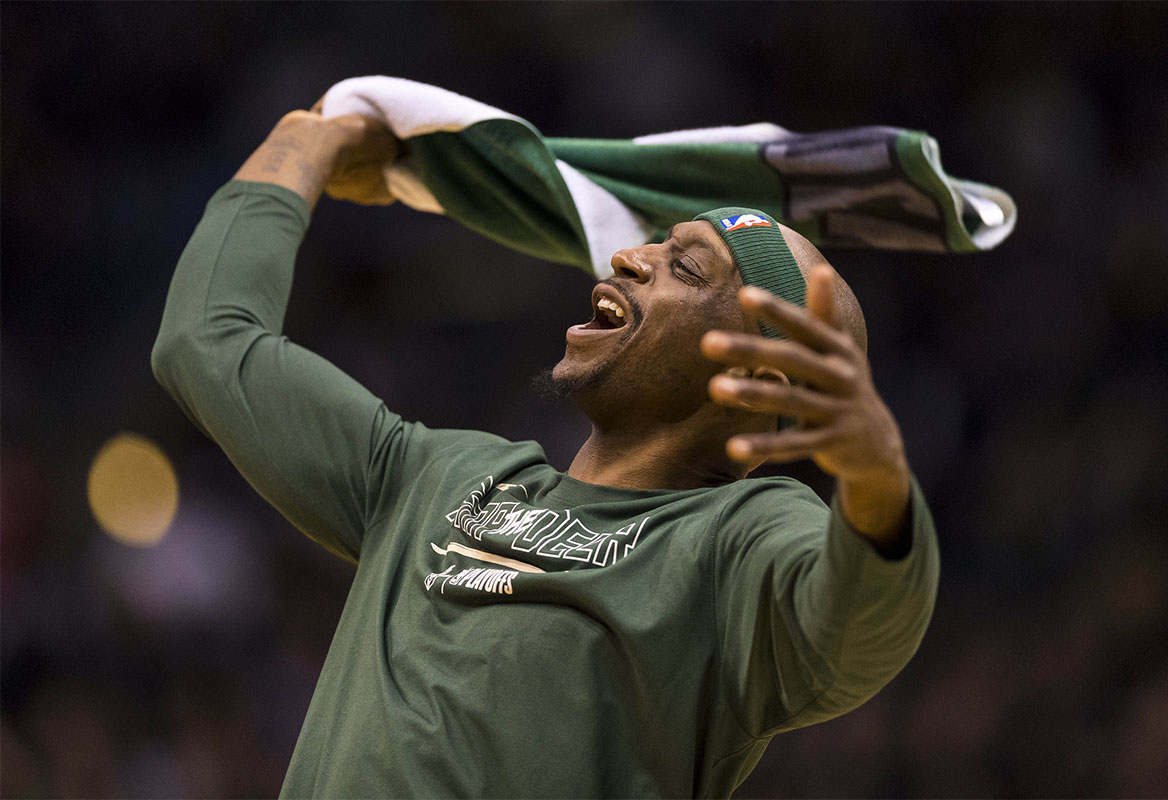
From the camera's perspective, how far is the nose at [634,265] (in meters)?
1.68

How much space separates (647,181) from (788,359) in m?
1.23

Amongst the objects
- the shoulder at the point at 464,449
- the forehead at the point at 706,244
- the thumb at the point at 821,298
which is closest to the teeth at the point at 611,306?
the forehead at the point at 706,244

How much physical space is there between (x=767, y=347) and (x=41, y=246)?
301 centimetres

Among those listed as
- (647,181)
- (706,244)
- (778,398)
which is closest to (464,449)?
(706,244)

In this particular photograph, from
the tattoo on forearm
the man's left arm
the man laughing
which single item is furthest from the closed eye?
the tattoo on forearm

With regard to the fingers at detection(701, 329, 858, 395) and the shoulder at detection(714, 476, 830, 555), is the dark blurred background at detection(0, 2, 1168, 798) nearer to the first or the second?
the shoulder at detection(714, 476, 830, 555)

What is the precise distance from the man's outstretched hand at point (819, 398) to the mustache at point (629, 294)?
23.4 inches

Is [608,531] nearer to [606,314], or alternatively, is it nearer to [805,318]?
[606,314]

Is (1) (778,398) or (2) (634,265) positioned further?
(2) (634,265)

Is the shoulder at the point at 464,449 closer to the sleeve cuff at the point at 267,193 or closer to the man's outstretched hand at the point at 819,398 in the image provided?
the sleeve cuff at the point at 267,193

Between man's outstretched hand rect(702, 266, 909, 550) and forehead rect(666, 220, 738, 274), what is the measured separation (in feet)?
1.94

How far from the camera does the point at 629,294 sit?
1.67 metres

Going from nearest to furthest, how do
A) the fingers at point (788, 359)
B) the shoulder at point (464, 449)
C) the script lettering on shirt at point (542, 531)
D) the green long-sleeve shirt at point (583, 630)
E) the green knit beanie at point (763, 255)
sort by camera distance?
the fingers at point (788, 359)
the green long-sleeve shirt at point (583, 630)
the script lettering on shirt at point (542, 531)
the green knit beanie at point (763, 255)
the shoulder at point (464, 449)

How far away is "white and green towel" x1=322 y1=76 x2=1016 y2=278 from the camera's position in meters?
2.05
